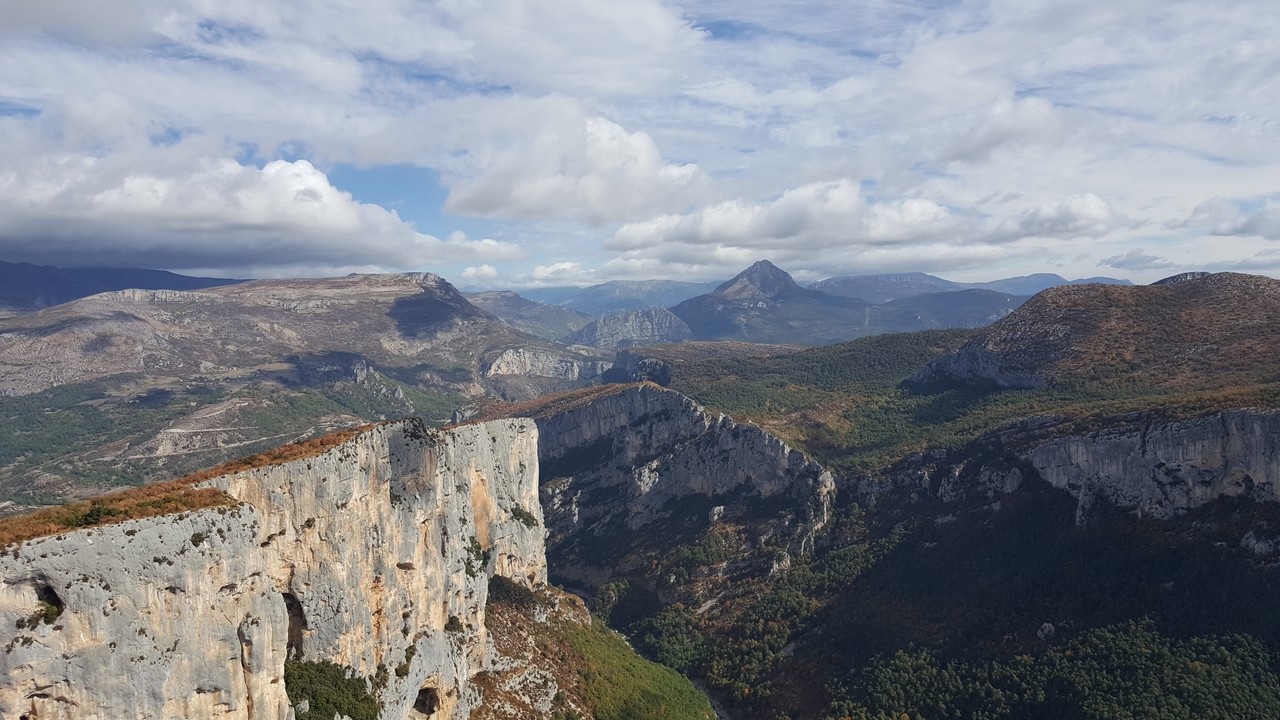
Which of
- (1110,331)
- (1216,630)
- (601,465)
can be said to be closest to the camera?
(1216,630)

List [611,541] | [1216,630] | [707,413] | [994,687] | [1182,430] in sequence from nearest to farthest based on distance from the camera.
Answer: [1216,630] → [994,687] → [1182,430] → [611,541] → [707,413]

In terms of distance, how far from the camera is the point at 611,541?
156 metres

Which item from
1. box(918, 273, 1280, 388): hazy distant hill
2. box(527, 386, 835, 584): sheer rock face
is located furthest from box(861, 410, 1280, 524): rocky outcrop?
box(918, 273, 1280, 388): hazy distant hill

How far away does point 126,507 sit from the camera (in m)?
40.1

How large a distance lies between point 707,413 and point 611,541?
118 ft

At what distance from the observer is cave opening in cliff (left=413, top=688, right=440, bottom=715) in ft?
208

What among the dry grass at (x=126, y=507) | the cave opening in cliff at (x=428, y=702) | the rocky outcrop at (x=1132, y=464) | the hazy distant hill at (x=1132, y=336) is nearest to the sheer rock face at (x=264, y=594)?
the cave opening in cliff at (x=428, y=702)

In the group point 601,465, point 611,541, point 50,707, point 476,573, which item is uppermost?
point 50,707

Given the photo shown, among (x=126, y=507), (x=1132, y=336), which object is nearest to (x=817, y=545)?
(x=1132, y=336)

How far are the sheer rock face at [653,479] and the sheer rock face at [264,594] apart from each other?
72.9 m

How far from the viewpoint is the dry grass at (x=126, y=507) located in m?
35.4

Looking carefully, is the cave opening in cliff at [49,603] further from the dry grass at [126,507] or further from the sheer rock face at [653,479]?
the sheer rock face at [653,479]

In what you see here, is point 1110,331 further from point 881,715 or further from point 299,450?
point 299,450

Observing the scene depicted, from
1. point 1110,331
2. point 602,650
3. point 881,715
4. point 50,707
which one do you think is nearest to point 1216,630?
point 881,715
